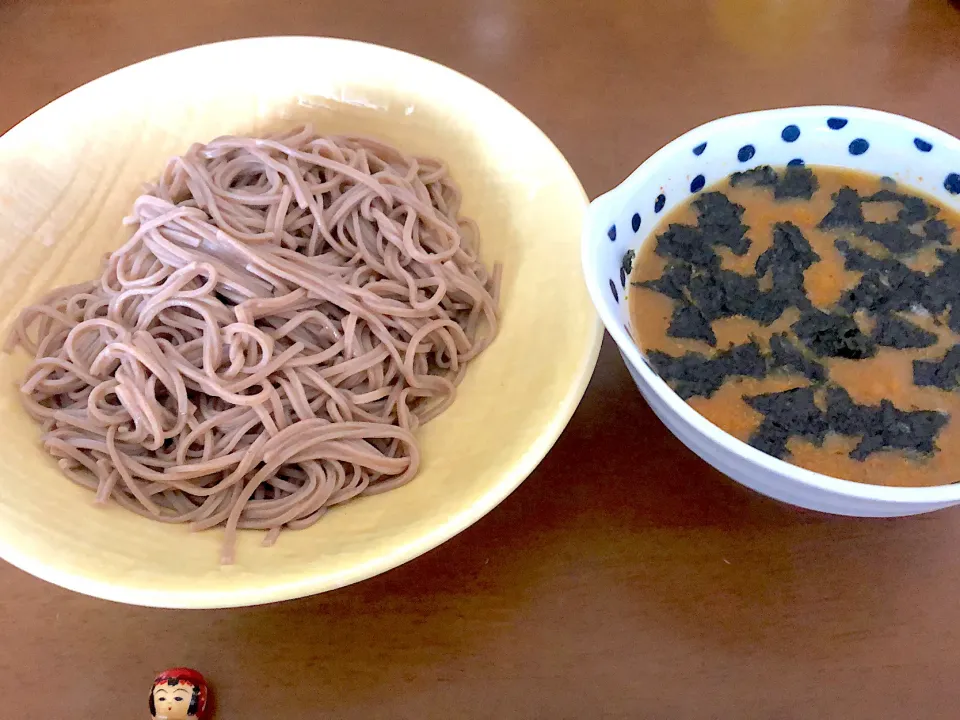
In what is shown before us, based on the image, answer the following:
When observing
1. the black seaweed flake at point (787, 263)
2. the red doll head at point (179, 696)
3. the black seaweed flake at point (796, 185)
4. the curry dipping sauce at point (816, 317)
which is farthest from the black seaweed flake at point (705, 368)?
the red doll head at point (179, 696)

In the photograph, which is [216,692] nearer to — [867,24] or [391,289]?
[391,289]

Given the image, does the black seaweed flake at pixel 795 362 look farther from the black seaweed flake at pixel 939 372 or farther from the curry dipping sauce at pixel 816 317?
the black seaweed flake at pixel 939 372

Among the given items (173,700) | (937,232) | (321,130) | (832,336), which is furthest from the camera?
(321,130)

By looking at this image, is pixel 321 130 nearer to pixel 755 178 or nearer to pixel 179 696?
pixel 755 178

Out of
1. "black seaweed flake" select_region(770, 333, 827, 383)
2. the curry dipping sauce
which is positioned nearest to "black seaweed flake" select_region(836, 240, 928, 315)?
the curry dipping sauce

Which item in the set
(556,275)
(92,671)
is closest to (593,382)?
(556,275)

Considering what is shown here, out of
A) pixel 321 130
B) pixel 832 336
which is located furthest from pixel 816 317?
pixel 321 130

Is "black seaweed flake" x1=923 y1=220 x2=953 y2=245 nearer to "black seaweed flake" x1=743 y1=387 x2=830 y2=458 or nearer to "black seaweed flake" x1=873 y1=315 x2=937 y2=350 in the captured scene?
"black seaweed flake" x1=873 y1=315 x2=937 y2=350

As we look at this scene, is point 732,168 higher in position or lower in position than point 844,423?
higher
